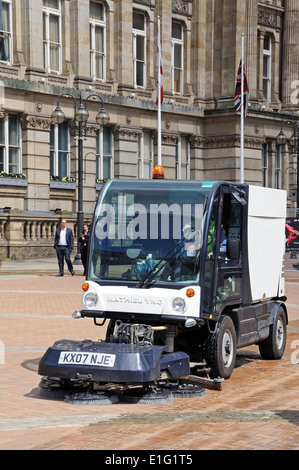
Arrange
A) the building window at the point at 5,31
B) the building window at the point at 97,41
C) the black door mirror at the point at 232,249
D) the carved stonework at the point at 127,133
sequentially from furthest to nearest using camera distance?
the carved stonework at the point at 127,133, the building window at the point at 97,41, the building window at the point at 5,31, the black door mirror at the point at 232,249

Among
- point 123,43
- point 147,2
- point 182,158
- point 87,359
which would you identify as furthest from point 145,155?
point 87,359

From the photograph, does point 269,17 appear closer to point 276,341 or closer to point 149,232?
point 276,341

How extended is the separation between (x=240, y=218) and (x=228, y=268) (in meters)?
0.75

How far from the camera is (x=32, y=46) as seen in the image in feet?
126

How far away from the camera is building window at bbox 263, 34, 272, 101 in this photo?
52247mm

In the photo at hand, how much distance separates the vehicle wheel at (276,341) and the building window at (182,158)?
34.1 meters

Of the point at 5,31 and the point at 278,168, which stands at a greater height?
the point at 5,31

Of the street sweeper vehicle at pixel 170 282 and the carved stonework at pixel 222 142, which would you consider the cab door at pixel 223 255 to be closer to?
the street sweeper vehicle at pixel 170 282

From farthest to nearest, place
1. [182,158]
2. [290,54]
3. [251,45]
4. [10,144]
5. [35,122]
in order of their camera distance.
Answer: [290,54]
[251,45]
[182,158]
[35,122]
[10,144]

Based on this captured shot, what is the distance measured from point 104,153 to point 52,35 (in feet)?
19.6

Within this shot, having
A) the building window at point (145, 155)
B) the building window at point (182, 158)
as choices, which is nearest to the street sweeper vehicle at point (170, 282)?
the building window at point (145, 155)

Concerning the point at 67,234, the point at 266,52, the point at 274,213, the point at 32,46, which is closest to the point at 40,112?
the point at 32,46

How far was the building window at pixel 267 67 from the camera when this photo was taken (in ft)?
171

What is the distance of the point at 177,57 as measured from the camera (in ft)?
157
